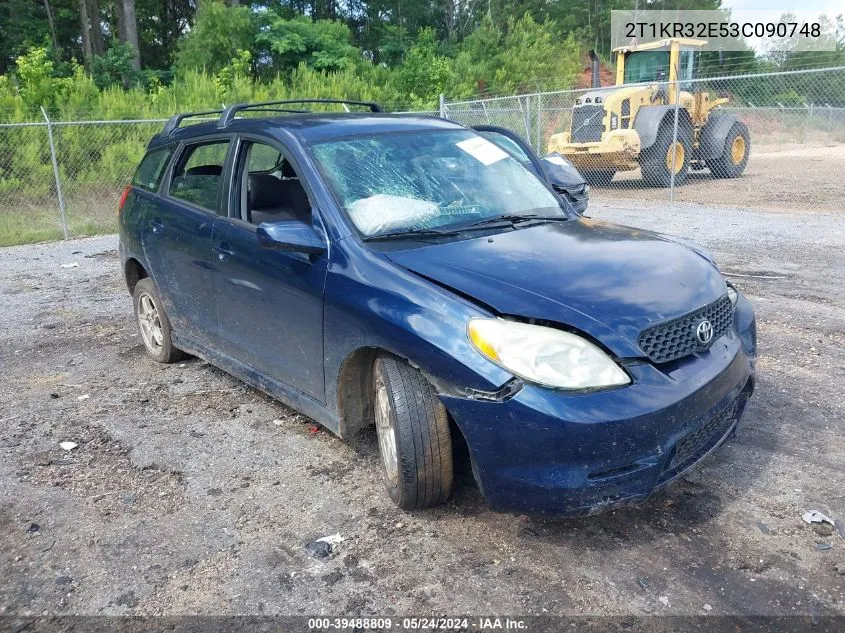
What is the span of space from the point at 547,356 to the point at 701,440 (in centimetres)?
78

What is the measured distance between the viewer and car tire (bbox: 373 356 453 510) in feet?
9.78

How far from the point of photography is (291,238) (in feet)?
11.1

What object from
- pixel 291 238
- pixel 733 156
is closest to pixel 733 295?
pixel 291 238

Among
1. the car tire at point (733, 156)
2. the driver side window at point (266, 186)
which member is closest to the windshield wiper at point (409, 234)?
the driver side window at point (266, 186)

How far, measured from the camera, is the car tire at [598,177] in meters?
16.7

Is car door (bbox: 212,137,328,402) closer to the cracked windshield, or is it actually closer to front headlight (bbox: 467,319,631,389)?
the cracked windshield

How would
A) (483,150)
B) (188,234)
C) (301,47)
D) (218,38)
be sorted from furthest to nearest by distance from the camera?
1. (301,47)
2. (218,38)
3. (188,234)
4. (483,150)

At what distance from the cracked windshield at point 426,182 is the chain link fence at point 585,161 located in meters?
8.84

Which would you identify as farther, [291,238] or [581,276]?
[291,238]

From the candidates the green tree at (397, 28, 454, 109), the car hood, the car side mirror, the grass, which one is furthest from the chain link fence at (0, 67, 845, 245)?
the car side mirror

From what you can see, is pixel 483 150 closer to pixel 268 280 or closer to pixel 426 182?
pixel 426 182

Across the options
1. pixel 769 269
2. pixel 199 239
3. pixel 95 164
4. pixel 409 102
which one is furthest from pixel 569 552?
pixel 409 102

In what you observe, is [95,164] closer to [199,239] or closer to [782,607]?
[199,239]

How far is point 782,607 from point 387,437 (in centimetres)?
162
